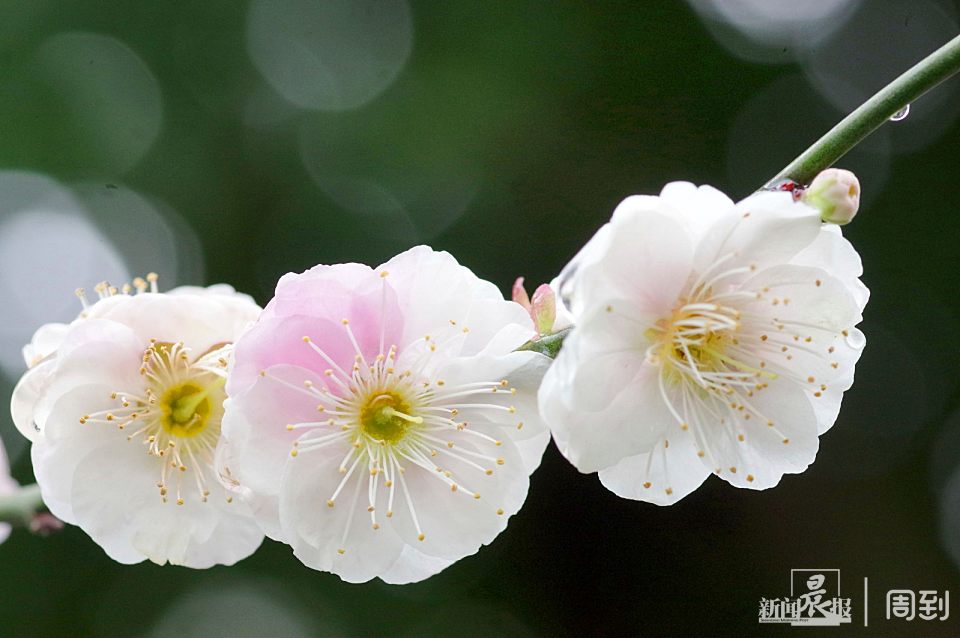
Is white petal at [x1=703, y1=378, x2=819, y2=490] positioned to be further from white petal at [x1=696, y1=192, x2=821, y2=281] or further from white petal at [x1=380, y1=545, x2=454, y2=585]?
white petal at [x1=380, y1=545, x2=454, y2=585]

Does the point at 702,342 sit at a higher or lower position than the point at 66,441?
higher

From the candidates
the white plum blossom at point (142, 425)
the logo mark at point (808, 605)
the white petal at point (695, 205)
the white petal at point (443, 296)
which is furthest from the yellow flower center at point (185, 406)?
the logo mark at point (808, 605)

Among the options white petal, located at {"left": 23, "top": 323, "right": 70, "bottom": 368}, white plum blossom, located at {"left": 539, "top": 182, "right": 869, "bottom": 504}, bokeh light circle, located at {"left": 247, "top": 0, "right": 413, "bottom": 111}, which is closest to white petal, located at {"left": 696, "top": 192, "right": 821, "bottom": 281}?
white plum blossom, located at {"left": 539, "top": 182, "right": 869, "bottom": 504}

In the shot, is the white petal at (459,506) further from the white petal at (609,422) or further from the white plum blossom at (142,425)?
the white plum blossom at (142,425)

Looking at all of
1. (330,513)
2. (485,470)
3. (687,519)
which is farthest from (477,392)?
(687,519)

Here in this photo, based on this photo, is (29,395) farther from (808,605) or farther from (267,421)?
(808,605)

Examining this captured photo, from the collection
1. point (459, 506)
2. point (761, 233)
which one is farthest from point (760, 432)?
point (459, 506)

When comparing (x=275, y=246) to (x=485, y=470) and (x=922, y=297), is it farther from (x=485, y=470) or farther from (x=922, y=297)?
(x=485, y=470)
